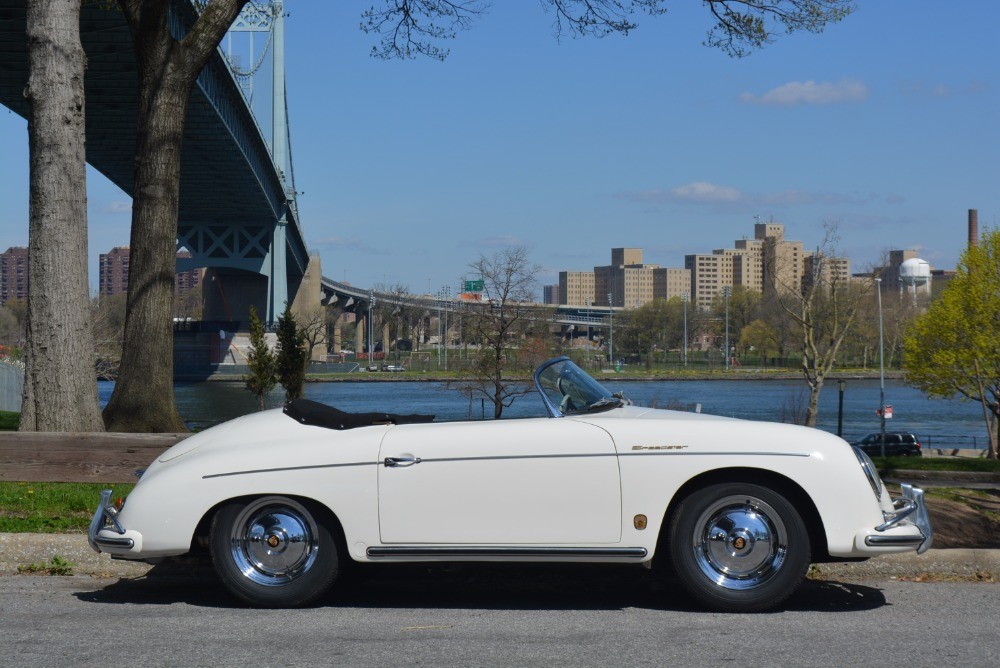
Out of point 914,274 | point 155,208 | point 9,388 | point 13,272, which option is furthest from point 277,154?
point 13,272

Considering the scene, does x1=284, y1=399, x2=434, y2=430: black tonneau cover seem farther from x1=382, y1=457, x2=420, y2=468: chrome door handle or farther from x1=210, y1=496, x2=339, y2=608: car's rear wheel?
x1=210, y1=496, x2=339, y2=608: car's rear wheel

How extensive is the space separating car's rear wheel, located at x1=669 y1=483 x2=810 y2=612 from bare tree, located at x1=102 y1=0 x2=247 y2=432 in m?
7.07

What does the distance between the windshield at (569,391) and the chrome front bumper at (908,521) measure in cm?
131

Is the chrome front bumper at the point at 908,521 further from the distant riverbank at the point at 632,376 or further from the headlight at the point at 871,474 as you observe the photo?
the distant riverbank at the point at 632,376

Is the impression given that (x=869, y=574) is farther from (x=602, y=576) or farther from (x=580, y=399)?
(x=580, y=399)

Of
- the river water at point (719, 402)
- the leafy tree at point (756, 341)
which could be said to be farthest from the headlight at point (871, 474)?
the leafy tree at point (756, 341)

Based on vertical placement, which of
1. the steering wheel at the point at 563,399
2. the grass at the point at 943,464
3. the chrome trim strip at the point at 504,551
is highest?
the steering wheel at the point at 563,399

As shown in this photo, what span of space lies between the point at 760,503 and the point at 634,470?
1.84ft

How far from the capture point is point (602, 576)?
5.45 m

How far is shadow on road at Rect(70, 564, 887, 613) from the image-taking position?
508 centimetres

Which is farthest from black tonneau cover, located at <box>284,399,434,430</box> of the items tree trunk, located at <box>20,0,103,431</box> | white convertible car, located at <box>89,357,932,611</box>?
tree trunk, located at <box>20,0,103,431</box>

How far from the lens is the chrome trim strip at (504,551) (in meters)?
4.76

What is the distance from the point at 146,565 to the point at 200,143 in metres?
39.5

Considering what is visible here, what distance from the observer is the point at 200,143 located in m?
43.1
